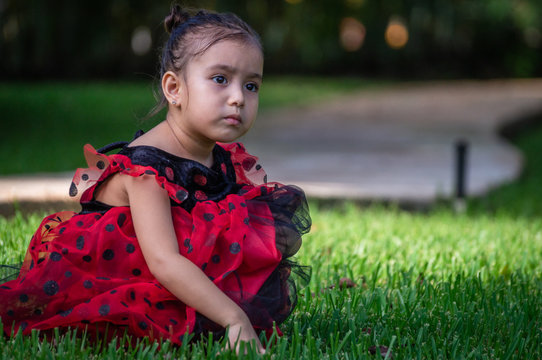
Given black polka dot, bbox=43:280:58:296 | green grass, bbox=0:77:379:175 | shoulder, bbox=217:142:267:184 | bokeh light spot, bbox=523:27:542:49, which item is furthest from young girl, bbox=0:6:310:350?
bokeh light spot, bbox=523:27:542:49

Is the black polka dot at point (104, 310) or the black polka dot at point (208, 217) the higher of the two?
the black polka dot at point (208, 217)

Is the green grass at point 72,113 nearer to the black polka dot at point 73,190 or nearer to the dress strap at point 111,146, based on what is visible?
the dress strap at point 111,146

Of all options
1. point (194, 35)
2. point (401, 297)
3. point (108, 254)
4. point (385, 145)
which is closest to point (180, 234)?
point (108, 254)

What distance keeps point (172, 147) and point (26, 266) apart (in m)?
0.55

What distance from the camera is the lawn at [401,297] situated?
6.29ft

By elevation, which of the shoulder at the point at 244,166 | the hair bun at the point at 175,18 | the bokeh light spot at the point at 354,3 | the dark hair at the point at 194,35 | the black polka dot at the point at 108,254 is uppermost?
the bokeh light spot at the point at 354,3

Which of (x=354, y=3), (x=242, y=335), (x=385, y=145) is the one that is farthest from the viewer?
(x=354, y=3)

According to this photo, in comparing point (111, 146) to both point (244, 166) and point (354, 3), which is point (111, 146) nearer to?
point (244, 166)

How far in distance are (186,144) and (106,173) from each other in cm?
24

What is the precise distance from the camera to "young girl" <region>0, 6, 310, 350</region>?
6.31ft

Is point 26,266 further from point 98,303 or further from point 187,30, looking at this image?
point 187,30

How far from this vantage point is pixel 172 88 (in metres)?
2.13

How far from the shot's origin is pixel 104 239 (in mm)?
2000

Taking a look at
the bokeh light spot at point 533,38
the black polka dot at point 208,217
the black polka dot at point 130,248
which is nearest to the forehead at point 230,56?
the black polka dot at point 208,217
